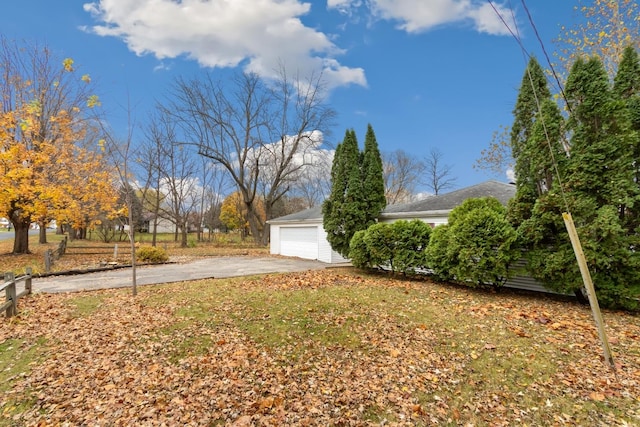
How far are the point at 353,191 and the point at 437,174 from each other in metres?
24.3

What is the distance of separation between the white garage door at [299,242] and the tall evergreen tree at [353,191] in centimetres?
347

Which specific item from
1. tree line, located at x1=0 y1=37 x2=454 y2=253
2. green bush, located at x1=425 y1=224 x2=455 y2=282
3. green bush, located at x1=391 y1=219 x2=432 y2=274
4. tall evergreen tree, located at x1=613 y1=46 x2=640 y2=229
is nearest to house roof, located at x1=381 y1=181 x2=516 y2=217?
green bush, located at x1=391 y1=219 x2=432 y2=274

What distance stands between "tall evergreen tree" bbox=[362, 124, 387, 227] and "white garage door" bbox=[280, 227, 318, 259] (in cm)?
446

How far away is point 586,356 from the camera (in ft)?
12.9

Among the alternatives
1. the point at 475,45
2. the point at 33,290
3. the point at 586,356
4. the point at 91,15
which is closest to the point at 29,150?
the point at 91,15

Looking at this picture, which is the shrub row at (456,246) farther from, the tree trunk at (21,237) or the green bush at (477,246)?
the tree trunk at (21,237)

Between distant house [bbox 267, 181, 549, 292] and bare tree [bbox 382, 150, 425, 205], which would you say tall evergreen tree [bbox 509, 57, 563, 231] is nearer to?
distant house [bbox 267, 181, 549, 292]

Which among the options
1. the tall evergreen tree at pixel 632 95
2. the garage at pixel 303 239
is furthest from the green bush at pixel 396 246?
the garage at pixel 303 239

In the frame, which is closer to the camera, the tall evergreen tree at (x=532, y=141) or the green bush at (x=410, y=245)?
the tall evergreen tree at (x=532, y=141)

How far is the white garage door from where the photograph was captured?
1620cm

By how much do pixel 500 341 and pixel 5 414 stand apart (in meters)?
5.85

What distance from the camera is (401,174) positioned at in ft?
112

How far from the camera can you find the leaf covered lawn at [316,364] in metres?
3.00

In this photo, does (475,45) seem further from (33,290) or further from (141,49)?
(33,290)
